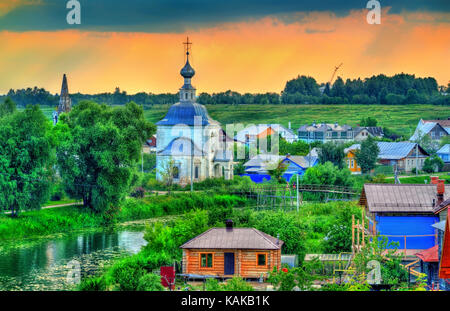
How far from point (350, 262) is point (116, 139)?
71.2ft

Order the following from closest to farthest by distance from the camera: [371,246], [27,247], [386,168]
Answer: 1. [371,246]
2. [27,247]
3. [386,168]

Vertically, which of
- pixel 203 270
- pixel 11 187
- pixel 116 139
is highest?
pixel 116 139

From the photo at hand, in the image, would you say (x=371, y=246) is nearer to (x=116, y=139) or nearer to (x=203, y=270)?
(x=203, y=270)

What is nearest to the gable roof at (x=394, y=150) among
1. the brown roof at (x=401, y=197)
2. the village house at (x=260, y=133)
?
the village house at (x=260, y=133)

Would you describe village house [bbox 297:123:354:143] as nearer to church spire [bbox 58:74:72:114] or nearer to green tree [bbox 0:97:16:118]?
church spire [bbox 58:74:72:114]

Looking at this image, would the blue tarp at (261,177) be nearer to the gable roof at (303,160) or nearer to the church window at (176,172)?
the gable roof at (303,160)

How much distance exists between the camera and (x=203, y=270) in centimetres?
2531

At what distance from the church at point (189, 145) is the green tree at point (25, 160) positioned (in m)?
14.6

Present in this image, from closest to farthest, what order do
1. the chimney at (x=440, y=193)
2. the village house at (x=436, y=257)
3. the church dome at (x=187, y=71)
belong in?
the village house at (x=436, y=257)
the chimney at (x=440, y=193)
the church dome at (x=187, y=71)

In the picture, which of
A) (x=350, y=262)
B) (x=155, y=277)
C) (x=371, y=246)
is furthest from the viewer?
(x=350, y=262)

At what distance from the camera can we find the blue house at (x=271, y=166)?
186ft

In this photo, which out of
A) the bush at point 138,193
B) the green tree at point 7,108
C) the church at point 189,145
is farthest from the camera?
the church at point 189,145

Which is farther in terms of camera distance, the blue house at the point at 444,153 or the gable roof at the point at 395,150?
the blue house at the point at 444,153
